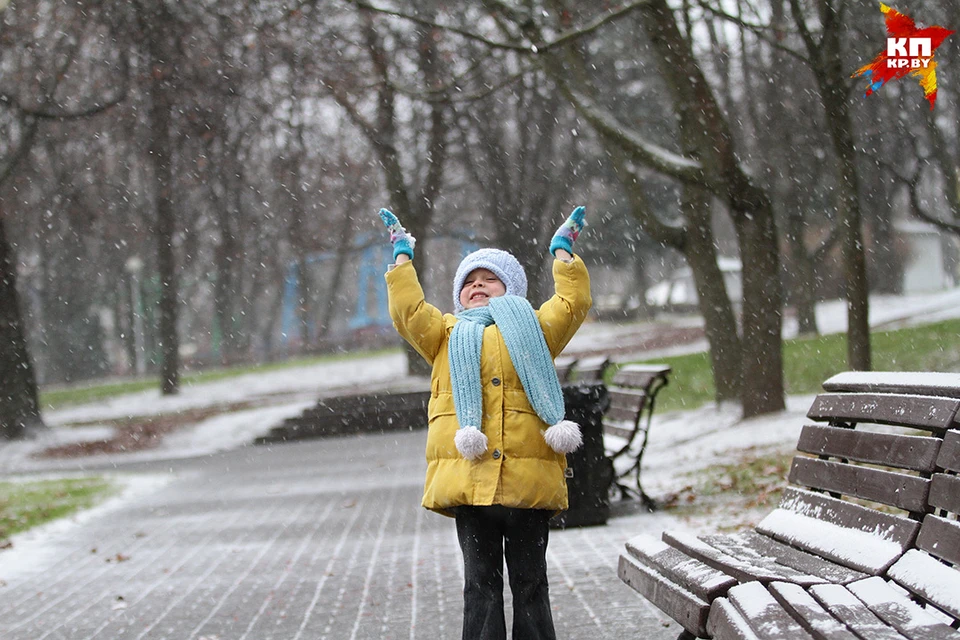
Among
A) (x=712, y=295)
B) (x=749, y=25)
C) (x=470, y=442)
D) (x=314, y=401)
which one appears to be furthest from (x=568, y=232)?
(x=314, y=401)

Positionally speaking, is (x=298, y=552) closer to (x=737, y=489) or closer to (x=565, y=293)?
(x=737, y=489)

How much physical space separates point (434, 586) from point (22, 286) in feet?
134

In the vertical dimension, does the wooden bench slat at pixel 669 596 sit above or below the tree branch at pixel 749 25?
below

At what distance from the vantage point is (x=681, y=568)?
13.4 feet

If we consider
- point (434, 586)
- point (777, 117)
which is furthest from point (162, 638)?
point (777, 117)

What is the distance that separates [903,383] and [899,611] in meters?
0.98

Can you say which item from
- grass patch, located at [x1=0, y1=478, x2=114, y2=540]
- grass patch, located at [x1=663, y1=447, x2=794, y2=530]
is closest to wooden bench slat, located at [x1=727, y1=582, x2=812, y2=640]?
grass patch, located at [x1=663, y1=447, x2=794, y2=530]

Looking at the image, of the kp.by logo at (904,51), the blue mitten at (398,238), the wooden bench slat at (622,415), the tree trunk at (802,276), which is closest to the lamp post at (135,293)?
the tree trunk at (802,276)

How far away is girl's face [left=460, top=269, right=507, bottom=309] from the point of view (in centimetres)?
471

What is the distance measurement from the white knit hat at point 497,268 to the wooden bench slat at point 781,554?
120cm

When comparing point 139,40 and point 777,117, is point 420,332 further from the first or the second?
point 777,117

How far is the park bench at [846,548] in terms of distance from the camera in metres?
3.29

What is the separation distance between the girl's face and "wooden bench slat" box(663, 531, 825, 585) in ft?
3.76

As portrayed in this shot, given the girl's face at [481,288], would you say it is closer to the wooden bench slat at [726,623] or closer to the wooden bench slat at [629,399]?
the wooden bench slat at [726,623]
